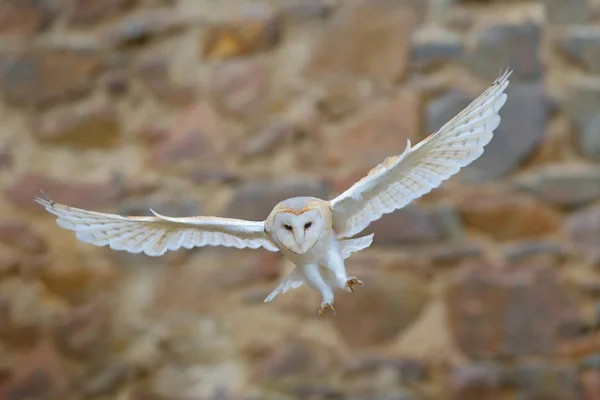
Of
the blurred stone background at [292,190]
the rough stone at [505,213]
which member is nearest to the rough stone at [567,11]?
the blurred stone background at [292,190]

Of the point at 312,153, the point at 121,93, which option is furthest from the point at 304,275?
the point at 121,93

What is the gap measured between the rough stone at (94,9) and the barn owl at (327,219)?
804 mm

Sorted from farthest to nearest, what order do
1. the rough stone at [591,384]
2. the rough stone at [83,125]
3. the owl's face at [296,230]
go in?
the rough stone at [83,125] < the rough stone at [591,384] < the owl's face at [296,230]

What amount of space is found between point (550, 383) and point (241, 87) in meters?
0.51

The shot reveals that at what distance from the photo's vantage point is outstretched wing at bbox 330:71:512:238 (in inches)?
10.6

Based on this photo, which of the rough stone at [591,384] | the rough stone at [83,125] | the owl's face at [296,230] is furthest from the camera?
the rough stone at [83,125]

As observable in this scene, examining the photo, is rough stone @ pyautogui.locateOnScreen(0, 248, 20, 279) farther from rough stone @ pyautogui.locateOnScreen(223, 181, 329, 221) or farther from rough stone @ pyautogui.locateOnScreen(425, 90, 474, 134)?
rough stone @ pyautogui.locateOnScreen(425, 90, 474, 134)

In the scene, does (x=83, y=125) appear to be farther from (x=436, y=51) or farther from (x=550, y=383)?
(x=550, y=383)

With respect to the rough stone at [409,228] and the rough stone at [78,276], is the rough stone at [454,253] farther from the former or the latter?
the rough stone at [78,276]

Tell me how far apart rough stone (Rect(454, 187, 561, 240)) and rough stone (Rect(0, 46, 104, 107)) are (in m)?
0.50

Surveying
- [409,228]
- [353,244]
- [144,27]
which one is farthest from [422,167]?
[144,27]

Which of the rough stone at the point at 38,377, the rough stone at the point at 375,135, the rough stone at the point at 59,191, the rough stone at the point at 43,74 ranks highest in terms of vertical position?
the rough stone at the point at 43,74

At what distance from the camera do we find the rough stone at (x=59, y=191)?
1.02m

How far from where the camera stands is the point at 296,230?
24cm
